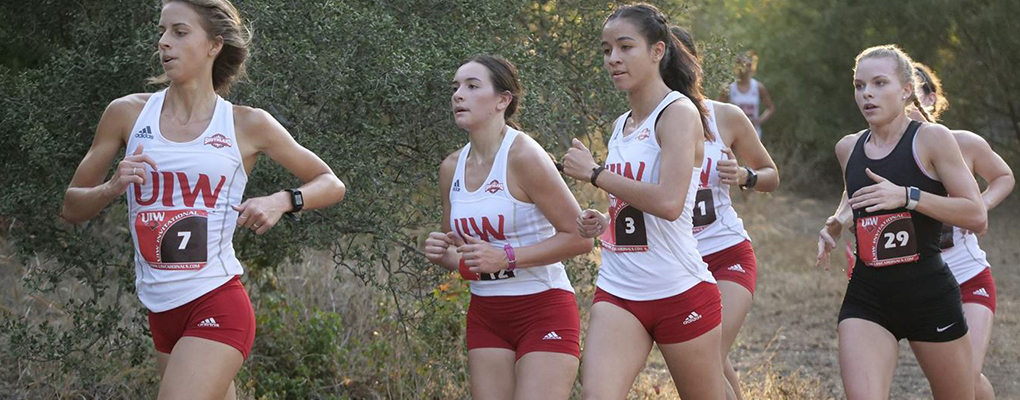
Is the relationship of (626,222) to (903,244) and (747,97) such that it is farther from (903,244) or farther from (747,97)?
(747,97)

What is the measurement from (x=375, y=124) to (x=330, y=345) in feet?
5.34

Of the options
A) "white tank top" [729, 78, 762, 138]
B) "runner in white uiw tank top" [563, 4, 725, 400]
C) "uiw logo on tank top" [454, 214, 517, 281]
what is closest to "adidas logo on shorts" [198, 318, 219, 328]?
"uiw logo on tank top" [454, 214, 517, 281]

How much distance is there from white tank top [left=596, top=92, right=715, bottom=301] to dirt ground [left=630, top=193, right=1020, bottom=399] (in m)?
2.10

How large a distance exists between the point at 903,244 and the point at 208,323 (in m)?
2.67

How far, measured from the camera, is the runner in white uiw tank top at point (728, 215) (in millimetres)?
5688

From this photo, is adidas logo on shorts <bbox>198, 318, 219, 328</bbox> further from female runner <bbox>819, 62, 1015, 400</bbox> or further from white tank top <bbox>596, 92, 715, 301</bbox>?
female runner <bbox>819, 62, 1015, 400</bbox>

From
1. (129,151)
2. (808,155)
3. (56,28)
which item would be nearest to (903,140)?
(129,151)

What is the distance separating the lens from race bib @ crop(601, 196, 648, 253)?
4.77m

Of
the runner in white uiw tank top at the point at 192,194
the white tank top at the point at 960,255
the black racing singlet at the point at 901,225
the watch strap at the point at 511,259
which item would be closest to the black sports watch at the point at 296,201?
the runner in white uiw tank top at the point at 192,194

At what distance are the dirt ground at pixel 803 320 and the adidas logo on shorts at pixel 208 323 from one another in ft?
10.4

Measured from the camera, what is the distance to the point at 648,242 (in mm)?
4762

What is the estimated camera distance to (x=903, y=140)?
505 cm

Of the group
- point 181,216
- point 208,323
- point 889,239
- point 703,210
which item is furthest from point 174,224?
point 889,239

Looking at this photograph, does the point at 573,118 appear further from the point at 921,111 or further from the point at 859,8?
the point at 859,8
